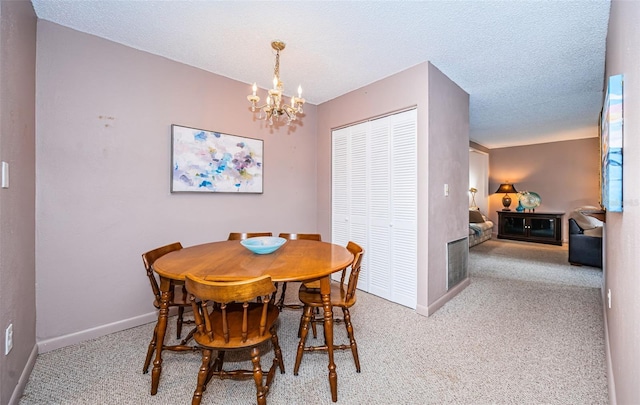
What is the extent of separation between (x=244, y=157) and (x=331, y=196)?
1261 millimetres

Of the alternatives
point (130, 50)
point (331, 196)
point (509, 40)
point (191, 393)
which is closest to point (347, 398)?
point (191, 393)

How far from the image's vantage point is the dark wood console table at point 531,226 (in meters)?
6.18

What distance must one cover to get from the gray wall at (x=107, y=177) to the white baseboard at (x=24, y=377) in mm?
121

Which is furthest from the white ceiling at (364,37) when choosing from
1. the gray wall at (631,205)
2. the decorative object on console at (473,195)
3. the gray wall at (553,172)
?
the decorative object on console at (473,195)

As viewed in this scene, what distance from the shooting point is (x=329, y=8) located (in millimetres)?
1896

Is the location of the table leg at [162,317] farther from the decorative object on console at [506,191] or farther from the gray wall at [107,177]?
the decorative object on console at [506,191]

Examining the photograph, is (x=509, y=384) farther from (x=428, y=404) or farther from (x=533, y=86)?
(x=533, y=86)

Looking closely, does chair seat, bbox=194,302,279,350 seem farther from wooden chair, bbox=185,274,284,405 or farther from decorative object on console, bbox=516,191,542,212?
decorative object on console, bbox=516,191,542,212

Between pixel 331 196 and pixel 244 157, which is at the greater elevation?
pixel 244 157

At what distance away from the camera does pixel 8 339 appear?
1.46 m

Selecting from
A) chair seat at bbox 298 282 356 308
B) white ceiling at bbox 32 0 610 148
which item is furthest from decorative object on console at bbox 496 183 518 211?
chair seat at bbox 298 282 356 308

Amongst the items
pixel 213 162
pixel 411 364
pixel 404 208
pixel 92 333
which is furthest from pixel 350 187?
pixel 92 333

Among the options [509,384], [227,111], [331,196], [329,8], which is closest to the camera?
[509,384]

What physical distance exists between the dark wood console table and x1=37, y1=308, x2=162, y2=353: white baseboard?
767 centimetres
